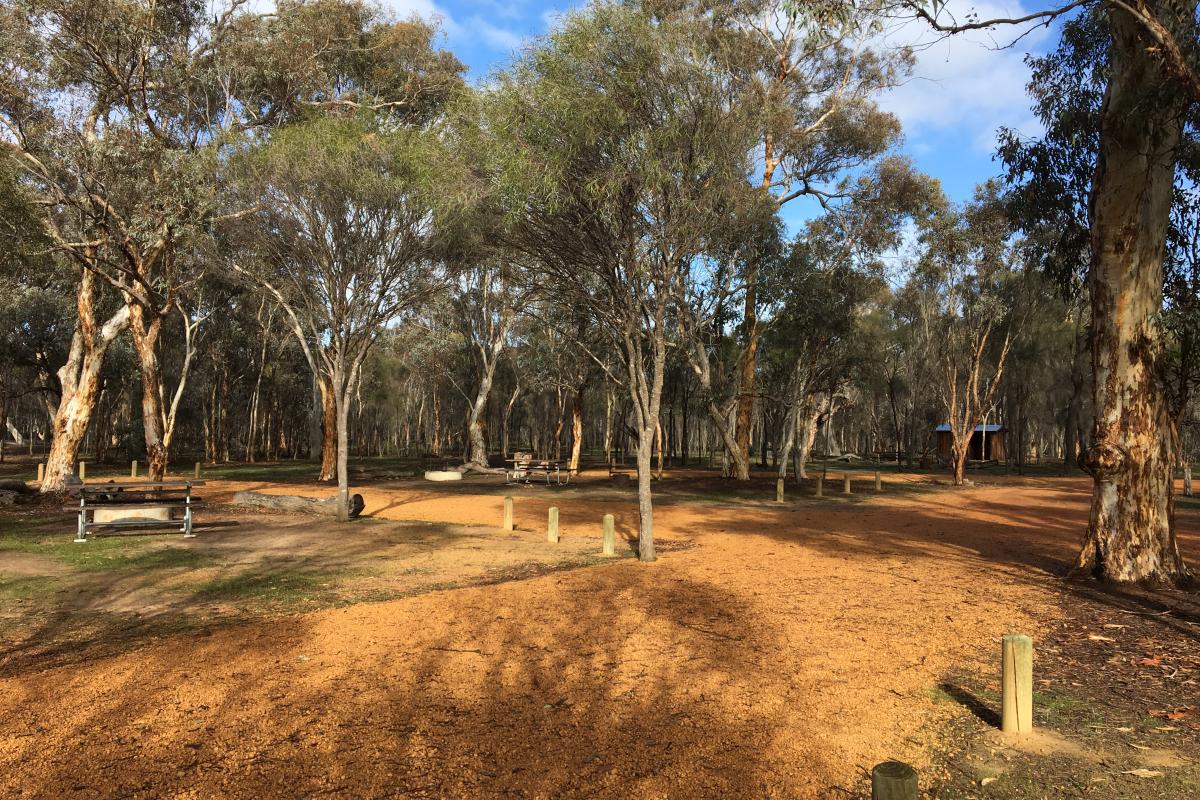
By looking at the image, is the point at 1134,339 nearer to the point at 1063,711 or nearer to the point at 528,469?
the point at 1063,711

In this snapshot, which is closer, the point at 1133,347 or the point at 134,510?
the point at 1133,347

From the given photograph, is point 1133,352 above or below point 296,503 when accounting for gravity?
above

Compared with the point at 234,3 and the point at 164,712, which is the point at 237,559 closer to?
the point at 164,712

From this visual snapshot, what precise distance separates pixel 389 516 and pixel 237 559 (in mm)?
6223

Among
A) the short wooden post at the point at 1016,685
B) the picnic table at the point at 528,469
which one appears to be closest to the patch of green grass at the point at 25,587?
the short wooden post at the point at 1016,685

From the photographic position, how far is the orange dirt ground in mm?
4074

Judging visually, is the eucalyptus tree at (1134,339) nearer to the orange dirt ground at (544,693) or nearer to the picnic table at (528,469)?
the orange dirt ground at (544,693)

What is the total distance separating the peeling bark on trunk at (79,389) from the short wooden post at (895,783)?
21258mm

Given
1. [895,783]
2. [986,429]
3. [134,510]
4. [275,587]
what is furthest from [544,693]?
[986,429]

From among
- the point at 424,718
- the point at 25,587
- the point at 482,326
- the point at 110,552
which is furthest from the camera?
the point at 482,326

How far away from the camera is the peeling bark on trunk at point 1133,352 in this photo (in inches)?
362

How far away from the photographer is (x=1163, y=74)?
796 centimetres

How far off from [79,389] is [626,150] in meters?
16.7

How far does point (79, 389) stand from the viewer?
62.4ft
